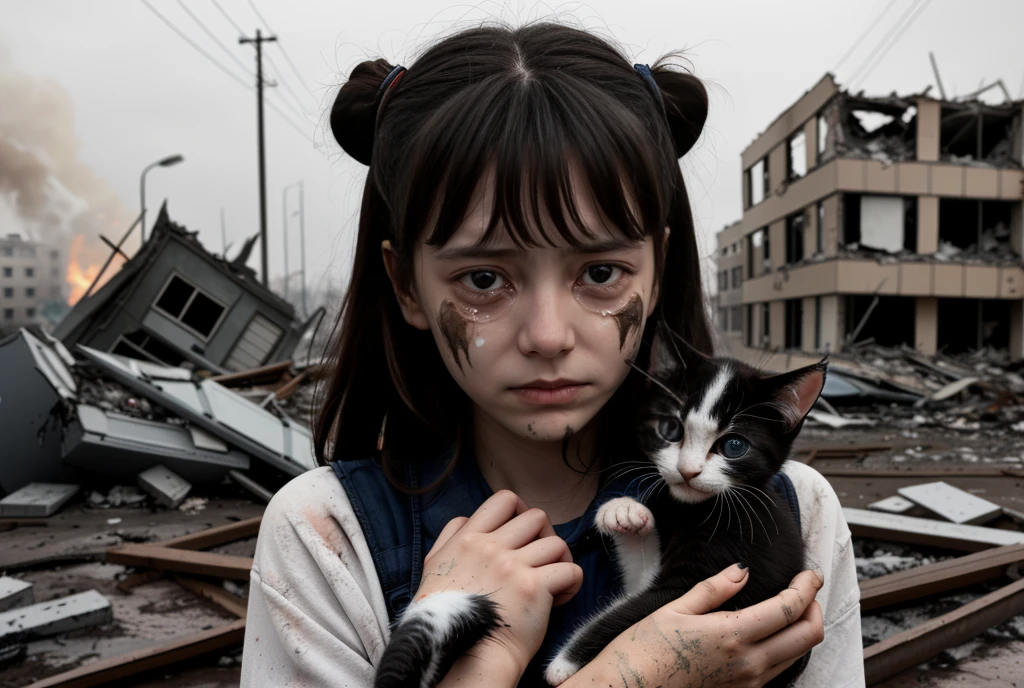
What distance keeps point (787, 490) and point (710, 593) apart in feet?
1.76

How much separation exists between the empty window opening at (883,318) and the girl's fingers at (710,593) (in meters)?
24.2

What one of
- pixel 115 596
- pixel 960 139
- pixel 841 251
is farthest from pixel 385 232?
pixel 960 139

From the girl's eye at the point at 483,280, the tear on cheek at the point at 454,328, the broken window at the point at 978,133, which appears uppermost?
the broken window at the point at 978,133

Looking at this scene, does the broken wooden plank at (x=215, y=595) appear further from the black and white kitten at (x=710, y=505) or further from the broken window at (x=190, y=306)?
the broken window at (x=190, y=306)

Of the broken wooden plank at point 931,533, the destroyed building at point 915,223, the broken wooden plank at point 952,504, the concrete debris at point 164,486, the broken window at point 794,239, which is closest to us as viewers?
the broken wooden plank at point 931,533

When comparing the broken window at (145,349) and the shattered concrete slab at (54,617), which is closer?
the shattered concrete slab at (54,617)

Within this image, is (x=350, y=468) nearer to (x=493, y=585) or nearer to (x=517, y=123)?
(x=493, y=585)

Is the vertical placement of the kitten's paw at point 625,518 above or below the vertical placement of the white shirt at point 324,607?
above

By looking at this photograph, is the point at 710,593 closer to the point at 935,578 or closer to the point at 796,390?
the point at 796,390

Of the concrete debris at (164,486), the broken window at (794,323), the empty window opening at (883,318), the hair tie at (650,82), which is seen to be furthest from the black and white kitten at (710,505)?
the broken window at (794,323)

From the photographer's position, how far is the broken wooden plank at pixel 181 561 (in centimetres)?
501

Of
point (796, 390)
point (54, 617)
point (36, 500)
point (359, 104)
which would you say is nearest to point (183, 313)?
point (36, 500)

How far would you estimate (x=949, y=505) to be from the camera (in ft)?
20.4

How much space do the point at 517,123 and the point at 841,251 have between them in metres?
24.4
